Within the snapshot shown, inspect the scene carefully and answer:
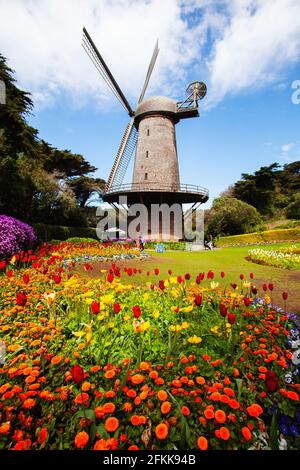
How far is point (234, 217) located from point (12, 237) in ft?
103

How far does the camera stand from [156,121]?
976 inches

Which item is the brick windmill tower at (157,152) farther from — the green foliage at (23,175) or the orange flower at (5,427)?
the orange flower at (5,427)

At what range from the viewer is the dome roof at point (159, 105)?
2480 cm

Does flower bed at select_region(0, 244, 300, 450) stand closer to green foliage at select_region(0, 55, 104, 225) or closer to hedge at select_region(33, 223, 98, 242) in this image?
green foliage at select_region(0, 55, 104, 225)

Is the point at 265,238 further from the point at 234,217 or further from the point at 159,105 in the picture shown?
the point at 159,105

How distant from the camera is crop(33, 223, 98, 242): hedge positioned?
17.0m

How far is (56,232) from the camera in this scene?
20.0 m

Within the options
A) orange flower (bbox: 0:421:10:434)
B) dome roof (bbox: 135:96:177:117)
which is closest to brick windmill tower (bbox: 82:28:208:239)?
dome roof (bbox: 135:96:177:117)

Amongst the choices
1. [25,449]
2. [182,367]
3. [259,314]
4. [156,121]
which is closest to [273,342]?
[259,314]

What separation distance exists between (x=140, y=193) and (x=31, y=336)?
65.8 ft

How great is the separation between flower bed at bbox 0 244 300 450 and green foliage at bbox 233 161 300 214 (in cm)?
4026

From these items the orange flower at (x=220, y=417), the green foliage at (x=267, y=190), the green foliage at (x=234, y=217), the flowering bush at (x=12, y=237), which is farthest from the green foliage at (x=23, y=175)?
the green foliage at (x=267, y=190)

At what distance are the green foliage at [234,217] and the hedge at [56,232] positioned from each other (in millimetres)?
19259
